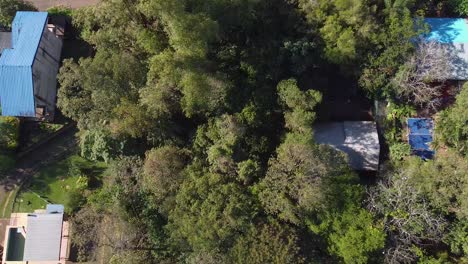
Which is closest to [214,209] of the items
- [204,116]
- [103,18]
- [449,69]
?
[204,116]

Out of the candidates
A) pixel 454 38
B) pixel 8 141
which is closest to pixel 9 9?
pixel 8 141

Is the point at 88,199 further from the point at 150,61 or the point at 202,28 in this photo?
the point at 202,28

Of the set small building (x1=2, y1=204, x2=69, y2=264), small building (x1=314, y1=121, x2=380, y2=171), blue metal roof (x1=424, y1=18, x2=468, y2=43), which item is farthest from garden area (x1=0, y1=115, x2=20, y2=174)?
blue metal roof (x1=424, y1=18, x2=468, y2=43)

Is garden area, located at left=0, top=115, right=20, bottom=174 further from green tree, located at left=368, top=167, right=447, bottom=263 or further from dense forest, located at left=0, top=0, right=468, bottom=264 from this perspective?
green tree, located at left=368, top=167, right=447, bottom=263

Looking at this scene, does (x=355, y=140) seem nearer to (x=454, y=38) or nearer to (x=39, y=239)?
(x=454, y=38)

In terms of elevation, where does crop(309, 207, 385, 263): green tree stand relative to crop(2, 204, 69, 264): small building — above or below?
above
